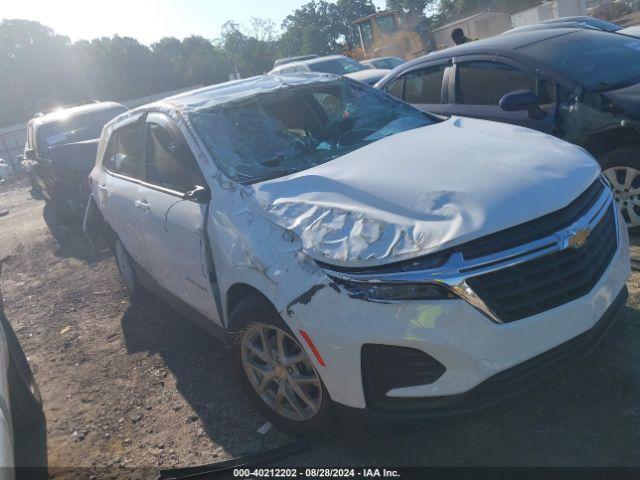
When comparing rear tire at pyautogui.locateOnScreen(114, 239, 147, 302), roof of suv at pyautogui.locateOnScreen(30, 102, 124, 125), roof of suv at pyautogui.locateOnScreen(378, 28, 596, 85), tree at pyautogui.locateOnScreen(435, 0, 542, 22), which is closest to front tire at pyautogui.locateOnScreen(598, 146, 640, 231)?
roof of suv at pyautogui.locateOnScreen(378, 28, 596, 85)

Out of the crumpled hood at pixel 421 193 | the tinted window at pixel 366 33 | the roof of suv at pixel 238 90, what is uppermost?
the tinted window at pixel 366 33

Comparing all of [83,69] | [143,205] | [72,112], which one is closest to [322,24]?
[83,69]

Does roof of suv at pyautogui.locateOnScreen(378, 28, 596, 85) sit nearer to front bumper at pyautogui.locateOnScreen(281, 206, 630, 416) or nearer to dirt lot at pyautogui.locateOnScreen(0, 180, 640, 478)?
dirt lot at pyautogui.locateOnScreen(0, 180, 640, 478)

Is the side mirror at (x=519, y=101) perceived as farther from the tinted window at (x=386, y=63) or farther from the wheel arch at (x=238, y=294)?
the tinted window at (x=386, y=63)

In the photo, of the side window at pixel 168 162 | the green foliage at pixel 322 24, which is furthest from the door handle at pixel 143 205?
the green foliage at pixel 322 24

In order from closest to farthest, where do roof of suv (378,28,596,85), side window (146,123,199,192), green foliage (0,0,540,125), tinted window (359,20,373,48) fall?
side window (146,123,199,192) → roof of suv (378,28,596,85) → tinted window (359,20,373,48) → green foliage (0,0,540,125)

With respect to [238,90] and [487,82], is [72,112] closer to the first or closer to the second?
[238,90]

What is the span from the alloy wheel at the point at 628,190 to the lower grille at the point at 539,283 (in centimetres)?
209

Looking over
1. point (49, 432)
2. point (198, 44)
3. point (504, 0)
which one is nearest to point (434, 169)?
point (49, 432)

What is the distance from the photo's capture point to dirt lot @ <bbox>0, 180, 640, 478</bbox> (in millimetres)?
2666

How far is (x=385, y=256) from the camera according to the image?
2.32 metres

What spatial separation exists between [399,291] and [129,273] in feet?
12.1

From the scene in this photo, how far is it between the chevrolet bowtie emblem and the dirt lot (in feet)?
1.92

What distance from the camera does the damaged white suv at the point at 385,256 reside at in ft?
7.51
